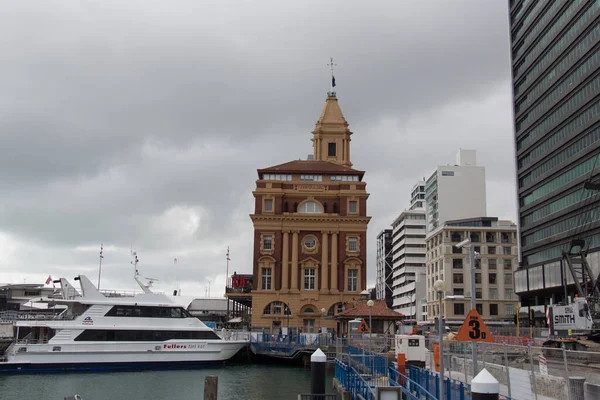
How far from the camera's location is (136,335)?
48.6m

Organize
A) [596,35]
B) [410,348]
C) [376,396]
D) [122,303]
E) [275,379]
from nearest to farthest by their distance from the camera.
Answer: [376,396]
[410,348]
[275,379]
[122,303]
[596,35]

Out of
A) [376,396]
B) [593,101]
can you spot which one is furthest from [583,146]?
[376,396]

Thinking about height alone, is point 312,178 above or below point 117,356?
above

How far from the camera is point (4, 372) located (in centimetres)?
4491

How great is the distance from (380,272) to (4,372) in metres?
129

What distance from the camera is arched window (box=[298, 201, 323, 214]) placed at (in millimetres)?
71875

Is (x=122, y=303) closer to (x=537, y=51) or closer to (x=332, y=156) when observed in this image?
(x=332, y=156)

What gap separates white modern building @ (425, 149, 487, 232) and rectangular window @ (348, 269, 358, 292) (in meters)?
59.8

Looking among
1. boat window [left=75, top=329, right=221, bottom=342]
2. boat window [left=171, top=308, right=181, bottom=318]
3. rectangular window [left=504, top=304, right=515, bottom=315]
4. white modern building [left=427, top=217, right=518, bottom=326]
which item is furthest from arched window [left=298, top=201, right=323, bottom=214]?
rectangular window [left=504, top=304, right=515, bottom=315]

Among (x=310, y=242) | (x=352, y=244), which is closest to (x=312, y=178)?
(x=310, y=242)

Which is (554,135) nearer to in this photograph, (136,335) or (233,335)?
(233,335)

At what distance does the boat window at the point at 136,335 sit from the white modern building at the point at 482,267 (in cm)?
6151

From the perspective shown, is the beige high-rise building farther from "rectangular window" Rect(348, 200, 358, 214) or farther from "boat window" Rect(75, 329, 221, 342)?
"boat window" Rect(75, 329, 221, 342)

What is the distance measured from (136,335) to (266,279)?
23.5 m
